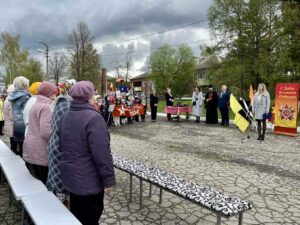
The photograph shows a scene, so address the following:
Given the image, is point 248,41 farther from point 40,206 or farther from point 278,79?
point 40,206

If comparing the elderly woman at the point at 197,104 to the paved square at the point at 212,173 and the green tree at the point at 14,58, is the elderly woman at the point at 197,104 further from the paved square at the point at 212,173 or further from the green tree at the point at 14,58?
the green tree at the point at 14,58

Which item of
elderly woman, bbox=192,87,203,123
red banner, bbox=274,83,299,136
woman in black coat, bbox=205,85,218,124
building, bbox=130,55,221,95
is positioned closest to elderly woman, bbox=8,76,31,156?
red banner, bbox=274,83,299,136

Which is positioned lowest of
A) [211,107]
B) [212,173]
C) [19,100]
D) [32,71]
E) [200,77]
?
[212,173]

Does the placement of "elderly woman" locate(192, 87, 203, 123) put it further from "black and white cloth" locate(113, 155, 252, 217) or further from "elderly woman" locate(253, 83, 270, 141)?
"black and white cloth" locate(113, 155, 252, 217)

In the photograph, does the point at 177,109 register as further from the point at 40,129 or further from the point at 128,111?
the point at 40,129

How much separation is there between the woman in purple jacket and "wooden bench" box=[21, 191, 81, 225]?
211mm

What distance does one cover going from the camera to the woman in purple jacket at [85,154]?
273cm

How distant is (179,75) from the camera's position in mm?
65562

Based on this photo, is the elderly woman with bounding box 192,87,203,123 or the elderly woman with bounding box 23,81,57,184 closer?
the elderly woman with bounding box 23,81,57,184

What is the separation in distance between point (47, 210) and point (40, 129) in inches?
37.0

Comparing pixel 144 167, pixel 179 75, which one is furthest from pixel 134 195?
pixel 179 75

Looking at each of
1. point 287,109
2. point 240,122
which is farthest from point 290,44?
point 240,122

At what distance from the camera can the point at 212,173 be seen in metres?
6.52

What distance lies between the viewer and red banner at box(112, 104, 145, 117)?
15180 millimetres
